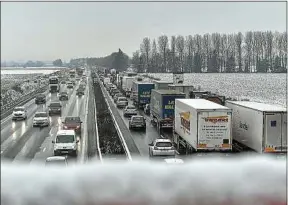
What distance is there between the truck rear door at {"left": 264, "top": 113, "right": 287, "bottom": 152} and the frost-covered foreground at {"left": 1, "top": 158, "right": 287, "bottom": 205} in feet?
18.4

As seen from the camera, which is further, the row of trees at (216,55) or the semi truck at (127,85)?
the semi truck at (127,85)

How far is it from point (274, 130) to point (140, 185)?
6.57m

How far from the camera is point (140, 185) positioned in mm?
3383

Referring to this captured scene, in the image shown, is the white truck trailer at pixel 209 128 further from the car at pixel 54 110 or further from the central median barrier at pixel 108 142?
the car at pixel 54 110

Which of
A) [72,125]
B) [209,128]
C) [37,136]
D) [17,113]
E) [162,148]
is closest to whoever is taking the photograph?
[209,128]

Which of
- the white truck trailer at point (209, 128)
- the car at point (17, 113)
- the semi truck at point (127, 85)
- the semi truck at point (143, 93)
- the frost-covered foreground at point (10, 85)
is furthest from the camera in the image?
the semi truck at point (127, 85)

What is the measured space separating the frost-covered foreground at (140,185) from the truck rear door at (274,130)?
561 cm

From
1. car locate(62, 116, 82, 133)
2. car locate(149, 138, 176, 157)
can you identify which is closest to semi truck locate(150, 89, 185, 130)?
car locate(62, 116, 82, 133)

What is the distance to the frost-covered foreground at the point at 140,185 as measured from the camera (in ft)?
10.5

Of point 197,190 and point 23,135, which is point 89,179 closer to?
point 197,190

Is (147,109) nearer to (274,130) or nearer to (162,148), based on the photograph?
(162,148)

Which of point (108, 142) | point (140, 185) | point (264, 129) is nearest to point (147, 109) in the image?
point (108, 142)

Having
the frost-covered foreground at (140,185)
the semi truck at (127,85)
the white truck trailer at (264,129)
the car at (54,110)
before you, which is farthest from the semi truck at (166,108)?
the semi truck at (127,85)

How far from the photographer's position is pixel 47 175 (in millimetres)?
3346
